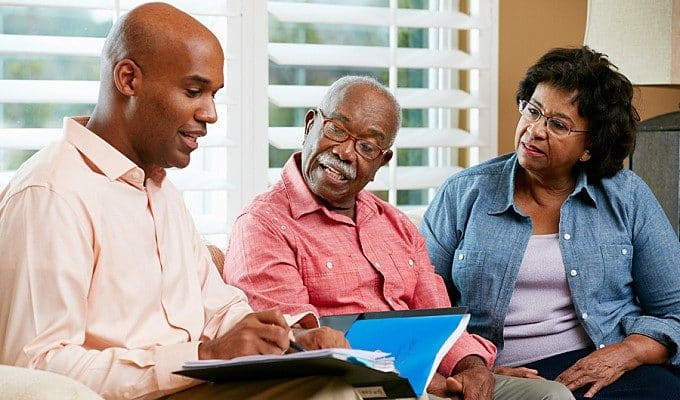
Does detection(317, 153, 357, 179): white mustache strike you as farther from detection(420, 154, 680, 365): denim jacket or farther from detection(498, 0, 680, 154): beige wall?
detection(498, 0, 680, 154): beige wall

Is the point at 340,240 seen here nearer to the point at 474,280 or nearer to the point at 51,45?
the point at 474,280

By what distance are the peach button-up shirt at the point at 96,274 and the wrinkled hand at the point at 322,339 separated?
0.64ft

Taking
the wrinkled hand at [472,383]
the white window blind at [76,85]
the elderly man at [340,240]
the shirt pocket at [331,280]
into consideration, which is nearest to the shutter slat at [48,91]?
the white window blind at [76,85]

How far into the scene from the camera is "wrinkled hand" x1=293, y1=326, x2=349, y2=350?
183 cm

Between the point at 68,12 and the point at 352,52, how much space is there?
0.81 metres

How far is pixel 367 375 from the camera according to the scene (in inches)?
66.8

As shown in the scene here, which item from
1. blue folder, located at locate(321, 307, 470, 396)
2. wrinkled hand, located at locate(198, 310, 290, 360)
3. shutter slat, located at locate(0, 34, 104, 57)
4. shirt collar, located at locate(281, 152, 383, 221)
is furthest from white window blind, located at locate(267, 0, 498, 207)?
wrinkled hand, located at locate(198, 310, 290, 360)

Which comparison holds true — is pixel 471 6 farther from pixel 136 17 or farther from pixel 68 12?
pixel 136 17

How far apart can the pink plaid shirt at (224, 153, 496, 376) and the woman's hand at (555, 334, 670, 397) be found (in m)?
0.21

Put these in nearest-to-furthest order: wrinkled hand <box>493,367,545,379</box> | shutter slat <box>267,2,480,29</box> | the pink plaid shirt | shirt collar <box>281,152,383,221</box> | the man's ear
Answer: the man's ear < the pink plaid shirt < shirt collar <box>281,152,383,221</box> < wrinkled hand <box>493,367,545,379</box> < shutter slat <box>267,2,480,29</box>

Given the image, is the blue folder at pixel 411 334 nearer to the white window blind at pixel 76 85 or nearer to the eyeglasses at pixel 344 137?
the eyeglasses at pixel 344 137

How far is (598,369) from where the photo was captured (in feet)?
8.24

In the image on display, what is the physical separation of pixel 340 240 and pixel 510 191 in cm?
54

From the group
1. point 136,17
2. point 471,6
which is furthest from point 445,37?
point 136,17
